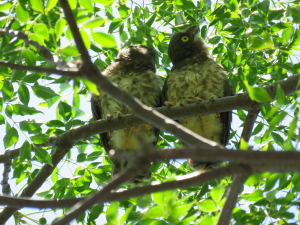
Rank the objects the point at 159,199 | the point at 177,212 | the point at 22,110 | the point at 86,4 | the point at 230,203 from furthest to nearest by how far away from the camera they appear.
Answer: the point at 22,110 → the point at 86,4 → the point at 159,199 → the point at 177,212 → the point at 230,203

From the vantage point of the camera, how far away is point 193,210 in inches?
105

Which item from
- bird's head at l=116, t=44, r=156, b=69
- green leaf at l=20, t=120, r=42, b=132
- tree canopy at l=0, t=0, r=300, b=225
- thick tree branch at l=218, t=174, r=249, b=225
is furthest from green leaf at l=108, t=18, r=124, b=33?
thick tree branch at l=218, t=174, r=249, b=225

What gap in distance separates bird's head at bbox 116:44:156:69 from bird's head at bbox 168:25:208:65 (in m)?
0.36

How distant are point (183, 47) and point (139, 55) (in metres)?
0.79

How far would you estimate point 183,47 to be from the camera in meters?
5.21

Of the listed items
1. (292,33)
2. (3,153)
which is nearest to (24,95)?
(3,153)

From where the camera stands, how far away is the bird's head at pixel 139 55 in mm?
4965

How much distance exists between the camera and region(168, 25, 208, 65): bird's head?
5172 mm

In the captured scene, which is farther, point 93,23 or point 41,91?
point 41,91

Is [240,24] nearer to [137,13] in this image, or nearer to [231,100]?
[231,100]

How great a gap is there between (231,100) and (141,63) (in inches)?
85.7

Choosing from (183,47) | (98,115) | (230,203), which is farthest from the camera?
(183,47)

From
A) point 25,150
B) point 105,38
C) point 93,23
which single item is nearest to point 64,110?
point 25,150

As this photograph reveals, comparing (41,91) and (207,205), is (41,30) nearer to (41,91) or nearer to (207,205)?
(41,91)
